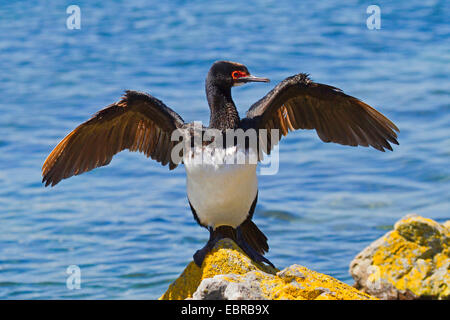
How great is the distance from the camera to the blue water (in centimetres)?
1020

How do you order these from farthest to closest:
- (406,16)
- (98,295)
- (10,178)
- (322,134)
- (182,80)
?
(406,16) → (182,80) → (10,178) → (98,295) → (322,134)

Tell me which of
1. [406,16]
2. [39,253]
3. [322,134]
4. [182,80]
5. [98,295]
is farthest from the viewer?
[406,16]

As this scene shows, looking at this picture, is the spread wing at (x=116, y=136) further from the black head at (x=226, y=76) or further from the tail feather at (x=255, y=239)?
the tail feather at (x=255, y=239)

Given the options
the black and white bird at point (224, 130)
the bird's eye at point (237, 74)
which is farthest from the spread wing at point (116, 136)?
the bird's eye at point (237, 74)

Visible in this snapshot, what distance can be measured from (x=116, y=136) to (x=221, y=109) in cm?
104

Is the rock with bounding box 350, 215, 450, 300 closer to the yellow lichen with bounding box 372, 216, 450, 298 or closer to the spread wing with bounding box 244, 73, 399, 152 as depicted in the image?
the yellow lichen with bounding box 372, 216, 450, 298

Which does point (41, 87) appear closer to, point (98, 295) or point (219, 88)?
point (98, 295)

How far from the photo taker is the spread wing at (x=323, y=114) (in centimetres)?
639

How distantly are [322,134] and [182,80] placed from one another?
9.52 m

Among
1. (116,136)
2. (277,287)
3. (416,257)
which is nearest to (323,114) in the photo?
(416,257)

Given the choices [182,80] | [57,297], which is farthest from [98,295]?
[182,80]

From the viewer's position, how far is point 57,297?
9.23 meters

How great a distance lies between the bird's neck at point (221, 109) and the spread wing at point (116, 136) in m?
0.35

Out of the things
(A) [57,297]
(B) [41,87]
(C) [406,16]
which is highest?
(C) [406,16]
